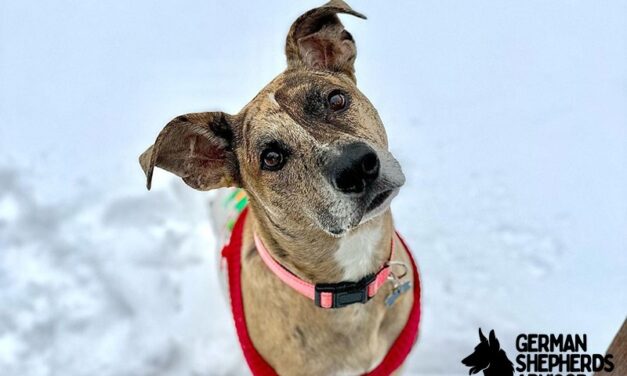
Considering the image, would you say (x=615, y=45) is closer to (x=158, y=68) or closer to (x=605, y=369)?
(x=605, y=369)

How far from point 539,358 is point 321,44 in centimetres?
229

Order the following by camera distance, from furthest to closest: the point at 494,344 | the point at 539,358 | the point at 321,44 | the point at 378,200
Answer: the point at 494,344 → the point at 539,358 → the point at 321,44 → the point at 378,200

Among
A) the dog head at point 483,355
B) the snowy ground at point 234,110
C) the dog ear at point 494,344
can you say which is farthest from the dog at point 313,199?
the snowy ground at point 234,110

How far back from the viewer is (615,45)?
245 inches

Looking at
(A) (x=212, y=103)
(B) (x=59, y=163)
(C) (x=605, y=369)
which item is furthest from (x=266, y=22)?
(C) (x=605, y=369)

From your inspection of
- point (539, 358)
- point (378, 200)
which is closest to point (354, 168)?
point (378, 200)

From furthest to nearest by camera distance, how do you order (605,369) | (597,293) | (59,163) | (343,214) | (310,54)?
(59,163) → (597,293) → (310,54) → (605,369) → (343,214)

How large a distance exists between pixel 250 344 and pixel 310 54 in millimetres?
1682

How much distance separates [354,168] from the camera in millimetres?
3146

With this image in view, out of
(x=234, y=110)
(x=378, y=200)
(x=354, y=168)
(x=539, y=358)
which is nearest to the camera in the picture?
(x=354, y=168)

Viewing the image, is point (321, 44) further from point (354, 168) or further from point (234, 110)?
point (234, 110)

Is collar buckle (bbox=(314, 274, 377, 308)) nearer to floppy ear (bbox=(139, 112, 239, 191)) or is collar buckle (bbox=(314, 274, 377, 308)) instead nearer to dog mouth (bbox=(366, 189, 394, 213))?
dog mouth (bbox=(366, 189, 394, 213))

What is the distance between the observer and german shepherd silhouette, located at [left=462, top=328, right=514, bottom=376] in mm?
4070

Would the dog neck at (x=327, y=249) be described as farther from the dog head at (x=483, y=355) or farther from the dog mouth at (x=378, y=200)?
the dog head at (x=483, y=355)
